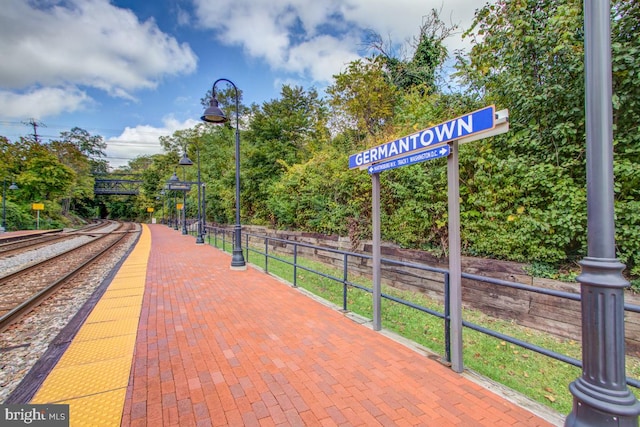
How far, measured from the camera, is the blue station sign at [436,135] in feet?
9.41

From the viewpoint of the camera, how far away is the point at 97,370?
10.7 ft

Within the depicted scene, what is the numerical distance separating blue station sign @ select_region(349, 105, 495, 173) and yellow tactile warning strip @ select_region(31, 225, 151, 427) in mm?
3736

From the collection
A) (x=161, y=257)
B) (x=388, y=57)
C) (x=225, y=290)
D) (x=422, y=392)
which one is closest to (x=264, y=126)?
(x=388, y=57)

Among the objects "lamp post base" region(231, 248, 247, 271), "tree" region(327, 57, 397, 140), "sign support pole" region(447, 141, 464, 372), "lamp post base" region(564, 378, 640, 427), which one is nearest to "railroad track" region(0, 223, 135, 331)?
"lamp post base" region(231, 248, 247, 271)

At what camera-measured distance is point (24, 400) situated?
2.74 metres

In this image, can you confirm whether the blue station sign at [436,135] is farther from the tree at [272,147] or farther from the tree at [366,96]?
the tree at [272,147]

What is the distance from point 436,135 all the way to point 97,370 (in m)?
4.31

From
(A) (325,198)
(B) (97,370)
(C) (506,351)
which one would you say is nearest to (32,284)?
(B) (97,370)

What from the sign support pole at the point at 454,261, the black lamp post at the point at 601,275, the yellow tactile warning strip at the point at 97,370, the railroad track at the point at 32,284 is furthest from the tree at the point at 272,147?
the black lamp post at the point at 601,275

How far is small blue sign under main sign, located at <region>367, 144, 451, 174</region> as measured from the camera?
3.32 metres

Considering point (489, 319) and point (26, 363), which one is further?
point (489, 319)

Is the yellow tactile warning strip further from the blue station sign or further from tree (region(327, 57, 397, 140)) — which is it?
tree (region(327, 57, 397, 140))

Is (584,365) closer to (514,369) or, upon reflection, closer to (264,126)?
(514,369)

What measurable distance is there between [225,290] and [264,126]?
14.2 meters
